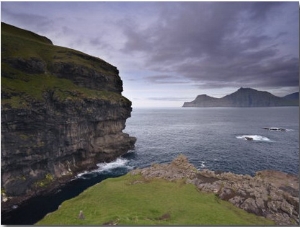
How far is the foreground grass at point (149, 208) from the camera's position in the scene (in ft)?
85.1

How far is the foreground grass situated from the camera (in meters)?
25.9

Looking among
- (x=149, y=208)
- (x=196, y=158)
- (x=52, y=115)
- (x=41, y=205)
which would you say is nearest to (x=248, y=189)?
(x=149, y=208)

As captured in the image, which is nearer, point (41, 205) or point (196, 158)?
point (41, 205)

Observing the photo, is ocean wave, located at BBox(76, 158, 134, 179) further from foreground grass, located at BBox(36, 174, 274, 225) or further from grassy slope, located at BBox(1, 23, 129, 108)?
foreground grass, located at BBox(36, 174, 274, 225)

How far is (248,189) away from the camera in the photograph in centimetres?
3606

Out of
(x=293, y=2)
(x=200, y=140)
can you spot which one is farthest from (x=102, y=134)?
(x=293, y=2)

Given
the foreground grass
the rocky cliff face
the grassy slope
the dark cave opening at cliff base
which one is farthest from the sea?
the grassy slope

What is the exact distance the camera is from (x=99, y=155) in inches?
2662

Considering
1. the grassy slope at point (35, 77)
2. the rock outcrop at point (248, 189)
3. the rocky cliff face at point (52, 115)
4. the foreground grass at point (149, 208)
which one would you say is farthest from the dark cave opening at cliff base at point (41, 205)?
the grassy slope at point (35, 77)

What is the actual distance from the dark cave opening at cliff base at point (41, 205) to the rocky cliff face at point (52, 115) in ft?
7.56

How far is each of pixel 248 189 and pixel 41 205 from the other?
1289 inches

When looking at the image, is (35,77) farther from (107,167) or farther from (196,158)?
(196,158)

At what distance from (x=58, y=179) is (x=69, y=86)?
79.1 feet

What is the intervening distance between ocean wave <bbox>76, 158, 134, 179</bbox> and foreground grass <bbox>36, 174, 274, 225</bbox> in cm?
1898
